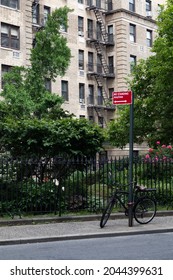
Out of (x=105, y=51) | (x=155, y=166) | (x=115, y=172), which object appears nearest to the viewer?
(x=115, y=172)

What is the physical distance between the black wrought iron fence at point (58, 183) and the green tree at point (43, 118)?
24.9 inches

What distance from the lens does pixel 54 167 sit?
15500mm

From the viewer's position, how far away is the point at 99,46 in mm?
48125

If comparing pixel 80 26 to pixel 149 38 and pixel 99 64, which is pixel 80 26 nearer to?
pixel 99 64

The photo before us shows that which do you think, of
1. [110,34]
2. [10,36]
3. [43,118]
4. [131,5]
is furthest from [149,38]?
[43,118]

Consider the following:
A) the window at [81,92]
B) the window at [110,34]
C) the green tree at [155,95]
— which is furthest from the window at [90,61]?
the green tree at [155,95]

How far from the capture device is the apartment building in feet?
145

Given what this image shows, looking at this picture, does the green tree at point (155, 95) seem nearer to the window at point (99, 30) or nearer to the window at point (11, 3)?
the window at point (11, 3)

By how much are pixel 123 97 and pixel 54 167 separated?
3.58 metres

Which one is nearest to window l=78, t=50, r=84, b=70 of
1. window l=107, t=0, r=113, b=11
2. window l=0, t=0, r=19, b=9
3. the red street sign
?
window l=107, t=0, r=113, b=11

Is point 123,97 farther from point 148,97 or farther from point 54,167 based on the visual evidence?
point 148,97

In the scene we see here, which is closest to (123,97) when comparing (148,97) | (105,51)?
(148,97)

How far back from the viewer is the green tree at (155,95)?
27.9 meters

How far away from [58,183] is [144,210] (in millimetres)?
2794
